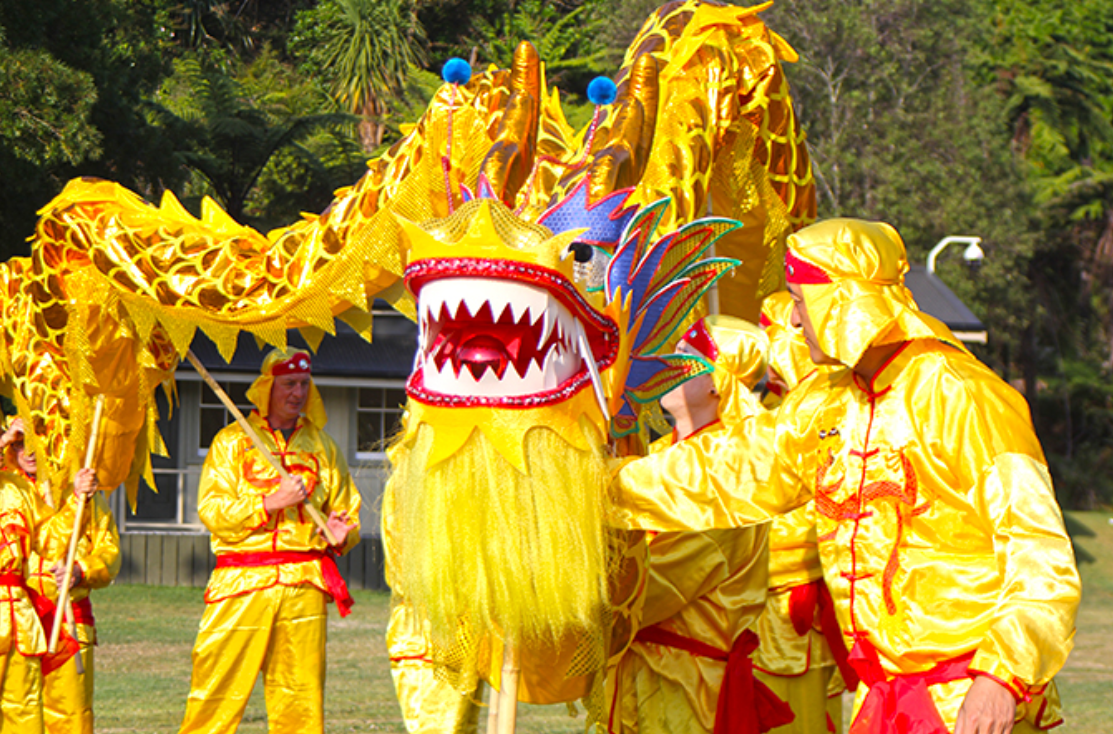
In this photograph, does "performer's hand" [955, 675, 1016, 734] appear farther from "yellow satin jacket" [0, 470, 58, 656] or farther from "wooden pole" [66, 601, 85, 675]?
"yellow satin jacket" [0, 470, 58, 656]

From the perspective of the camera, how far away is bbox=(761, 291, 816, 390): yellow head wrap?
4.83 metres

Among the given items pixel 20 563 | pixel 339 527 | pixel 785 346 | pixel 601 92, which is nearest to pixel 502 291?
pixel 601 92

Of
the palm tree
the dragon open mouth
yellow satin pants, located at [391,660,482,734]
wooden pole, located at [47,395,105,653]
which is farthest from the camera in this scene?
the palm tree

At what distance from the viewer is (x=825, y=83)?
67.3ft

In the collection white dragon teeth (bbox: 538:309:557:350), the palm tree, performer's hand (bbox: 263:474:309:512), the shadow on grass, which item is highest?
the palm tree

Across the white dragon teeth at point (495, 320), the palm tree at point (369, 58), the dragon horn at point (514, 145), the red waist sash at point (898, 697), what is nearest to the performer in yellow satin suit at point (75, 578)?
the dragon horn at point (514, 145)

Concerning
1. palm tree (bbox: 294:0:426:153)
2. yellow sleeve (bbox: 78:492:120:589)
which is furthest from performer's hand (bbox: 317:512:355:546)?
palm tree (bbox: 294:0:426:153)

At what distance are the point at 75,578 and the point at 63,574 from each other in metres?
0.22

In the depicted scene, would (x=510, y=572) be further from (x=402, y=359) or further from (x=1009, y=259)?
(x=1009, y=259)

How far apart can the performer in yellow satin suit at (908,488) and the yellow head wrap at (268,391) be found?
3386mm

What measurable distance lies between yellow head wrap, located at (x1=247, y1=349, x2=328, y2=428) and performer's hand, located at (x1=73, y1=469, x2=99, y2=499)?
3.51 ft

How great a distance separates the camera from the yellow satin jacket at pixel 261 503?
586 cm

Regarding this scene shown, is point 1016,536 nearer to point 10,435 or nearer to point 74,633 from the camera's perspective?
point 74,633

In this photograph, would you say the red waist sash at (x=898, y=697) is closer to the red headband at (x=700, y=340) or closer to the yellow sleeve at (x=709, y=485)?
the yellow sleeve at (x=709, y=485)
